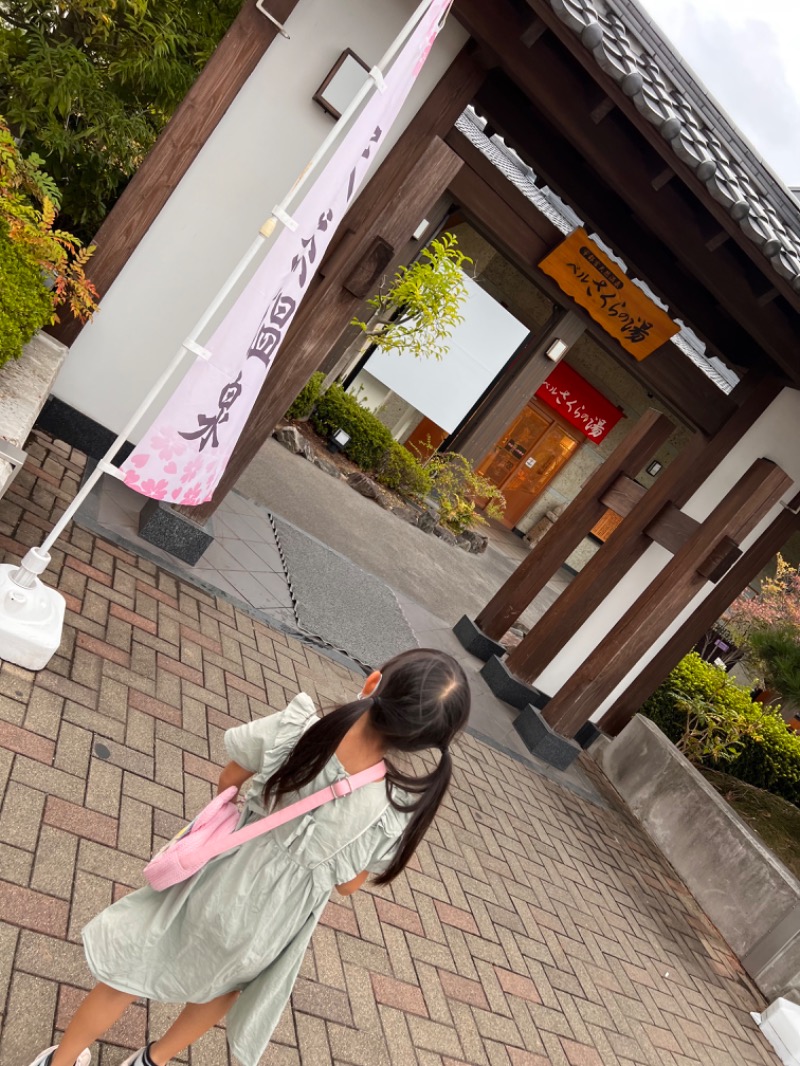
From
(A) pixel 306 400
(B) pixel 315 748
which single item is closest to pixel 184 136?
(B) pixel 315 748

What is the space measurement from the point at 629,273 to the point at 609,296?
321mm

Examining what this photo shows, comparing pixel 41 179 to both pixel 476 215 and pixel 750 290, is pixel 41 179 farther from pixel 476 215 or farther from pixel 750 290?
pixel 750 290

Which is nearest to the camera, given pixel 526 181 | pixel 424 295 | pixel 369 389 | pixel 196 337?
pixel 196 337

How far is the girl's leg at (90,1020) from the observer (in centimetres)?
210

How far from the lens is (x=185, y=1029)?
7.21 feet

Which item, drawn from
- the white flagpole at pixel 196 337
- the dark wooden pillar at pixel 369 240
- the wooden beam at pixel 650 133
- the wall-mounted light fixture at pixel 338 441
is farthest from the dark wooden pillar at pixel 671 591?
the wall-mounted light fixture at pixel 338 441

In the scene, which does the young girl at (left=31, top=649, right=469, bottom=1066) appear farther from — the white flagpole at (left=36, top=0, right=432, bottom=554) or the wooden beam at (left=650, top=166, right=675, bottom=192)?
the wooden beam at (left=650, top=166, right=675, bottom=192)

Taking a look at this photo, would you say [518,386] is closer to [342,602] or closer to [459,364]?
[459,364]

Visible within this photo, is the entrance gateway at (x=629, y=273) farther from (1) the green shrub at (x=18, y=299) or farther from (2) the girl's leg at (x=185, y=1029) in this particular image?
(2) the girl's leg at (x=185, y=1029)

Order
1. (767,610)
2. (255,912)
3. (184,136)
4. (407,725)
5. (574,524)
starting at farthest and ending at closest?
(767,610), (574,524), (184,136), (255,912), (407,725)

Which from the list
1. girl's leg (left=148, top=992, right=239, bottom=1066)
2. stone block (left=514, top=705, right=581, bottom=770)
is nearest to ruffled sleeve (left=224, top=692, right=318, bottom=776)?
girl's leg (left=148, top=992, right=239, bottom=1066)

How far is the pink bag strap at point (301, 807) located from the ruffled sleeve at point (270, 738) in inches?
5.4

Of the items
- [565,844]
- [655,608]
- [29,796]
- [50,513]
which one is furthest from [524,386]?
[29,796]

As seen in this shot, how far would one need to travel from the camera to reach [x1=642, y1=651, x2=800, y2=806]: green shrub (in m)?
9.30
